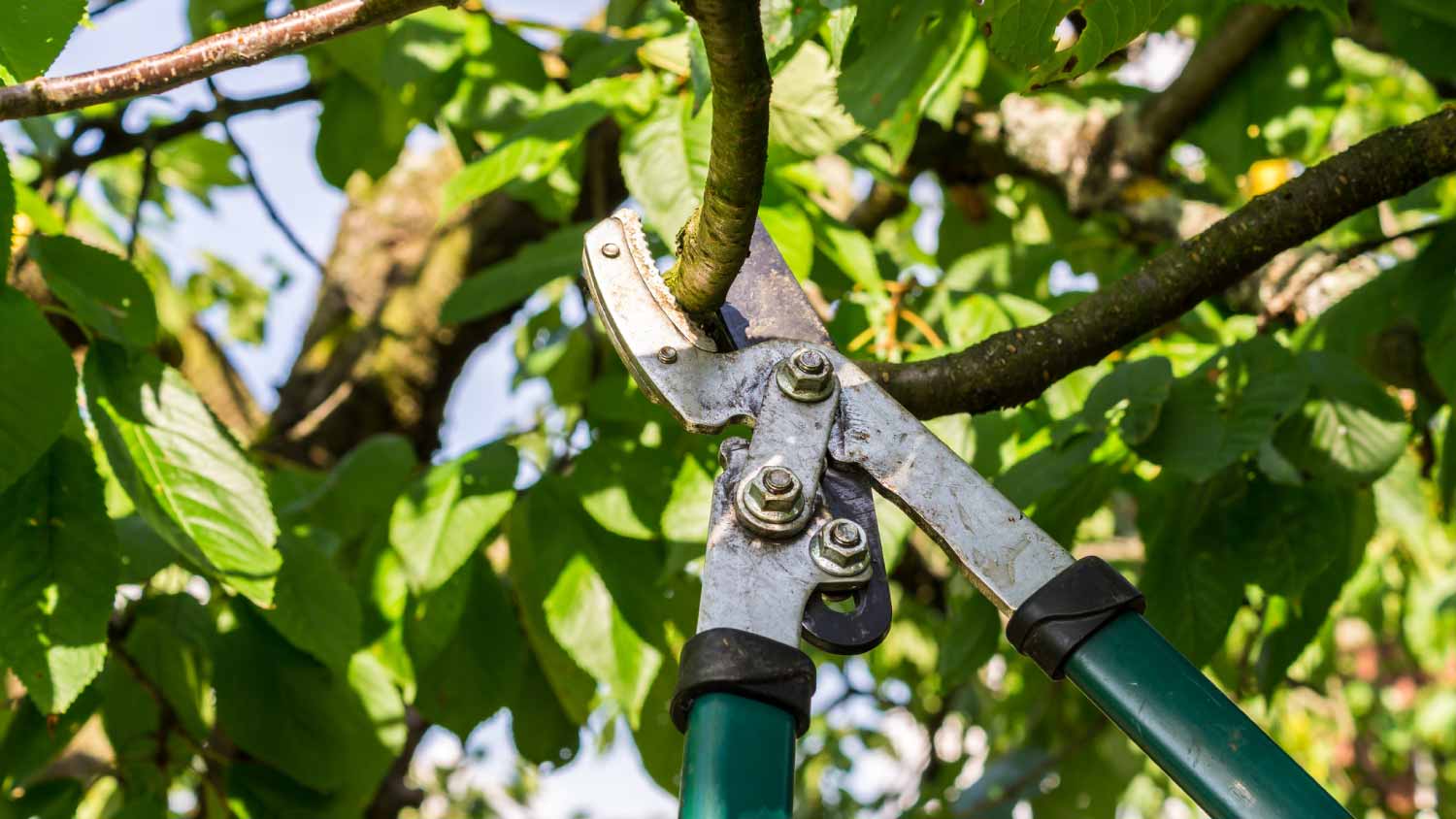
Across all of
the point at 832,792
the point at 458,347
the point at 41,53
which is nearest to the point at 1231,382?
the point at 41,53

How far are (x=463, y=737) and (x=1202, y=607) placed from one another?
1.20 metres

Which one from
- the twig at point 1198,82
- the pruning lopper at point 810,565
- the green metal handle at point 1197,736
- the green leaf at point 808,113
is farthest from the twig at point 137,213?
the twig at point 1198,82

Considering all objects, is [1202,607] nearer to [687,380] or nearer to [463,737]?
[687,380]

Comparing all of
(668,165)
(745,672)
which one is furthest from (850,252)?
(745,672)

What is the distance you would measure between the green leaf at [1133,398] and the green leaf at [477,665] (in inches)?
40.8

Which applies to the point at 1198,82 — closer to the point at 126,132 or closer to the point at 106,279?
the point at 106,279

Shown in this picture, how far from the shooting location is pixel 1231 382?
74.8 inches

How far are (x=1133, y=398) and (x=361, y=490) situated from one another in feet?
4.56

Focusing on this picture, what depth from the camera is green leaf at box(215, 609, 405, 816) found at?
205cm

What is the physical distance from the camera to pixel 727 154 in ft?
3.32

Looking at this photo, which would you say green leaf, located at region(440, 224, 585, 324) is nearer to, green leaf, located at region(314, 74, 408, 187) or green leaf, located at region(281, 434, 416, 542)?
green leaf, located at region(281, 434, 416, 542)

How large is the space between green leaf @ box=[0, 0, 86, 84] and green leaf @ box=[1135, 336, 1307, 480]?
1.27 metres

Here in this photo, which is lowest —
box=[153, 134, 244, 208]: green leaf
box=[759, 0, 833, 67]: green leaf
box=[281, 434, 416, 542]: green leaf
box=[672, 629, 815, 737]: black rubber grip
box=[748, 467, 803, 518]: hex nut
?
box=[153, 134, 244, 208]: green leaf

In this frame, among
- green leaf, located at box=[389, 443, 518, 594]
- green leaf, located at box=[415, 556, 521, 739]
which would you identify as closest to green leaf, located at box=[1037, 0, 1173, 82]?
green leaf, located at box=[389, 443, 518, 594]
